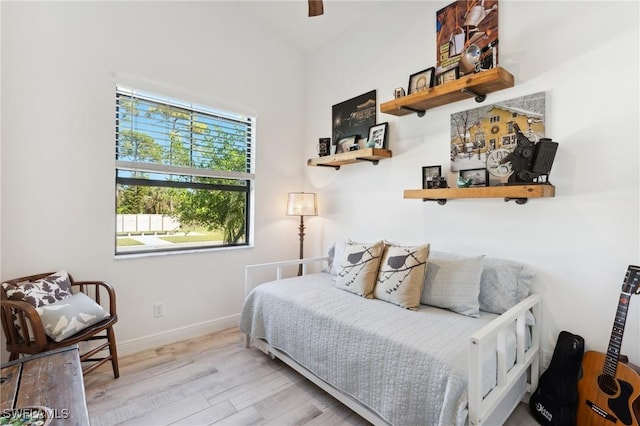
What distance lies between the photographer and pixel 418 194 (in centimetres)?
232

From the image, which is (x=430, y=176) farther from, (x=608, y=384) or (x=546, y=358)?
(x=608, y=384)

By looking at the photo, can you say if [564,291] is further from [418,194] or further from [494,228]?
[418,194]

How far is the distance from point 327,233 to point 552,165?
6.74 feet

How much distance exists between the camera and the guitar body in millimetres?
1385

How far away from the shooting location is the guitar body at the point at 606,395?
138 cm

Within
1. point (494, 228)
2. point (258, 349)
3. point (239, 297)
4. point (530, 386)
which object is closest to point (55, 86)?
point (239, 297)

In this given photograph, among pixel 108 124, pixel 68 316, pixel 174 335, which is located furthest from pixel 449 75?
pixel 174 335

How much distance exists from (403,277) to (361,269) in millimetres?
334

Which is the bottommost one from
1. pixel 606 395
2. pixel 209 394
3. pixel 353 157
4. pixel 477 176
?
pixel 209 394

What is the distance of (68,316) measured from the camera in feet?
5.82

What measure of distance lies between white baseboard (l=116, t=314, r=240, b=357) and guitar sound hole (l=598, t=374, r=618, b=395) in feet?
8.89

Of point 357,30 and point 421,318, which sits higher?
point 357,30

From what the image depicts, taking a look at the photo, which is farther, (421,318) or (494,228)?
(494,228)

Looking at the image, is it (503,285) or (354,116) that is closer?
(503,285)
